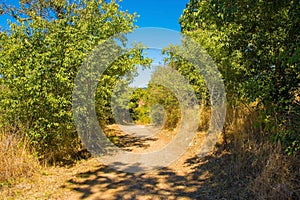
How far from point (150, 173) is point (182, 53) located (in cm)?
456

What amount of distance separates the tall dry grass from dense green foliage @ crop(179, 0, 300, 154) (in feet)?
14.1

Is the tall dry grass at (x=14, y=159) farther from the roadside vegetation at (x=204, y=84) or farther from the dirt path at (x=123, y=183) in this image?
the dirt path at (x=123, y=183)

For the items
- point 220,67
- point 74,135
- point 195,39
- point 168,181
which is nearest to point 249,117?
point 220,67

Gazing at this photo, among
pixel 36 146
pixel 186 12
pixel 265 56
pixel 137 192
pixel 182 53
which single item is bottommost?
pixel 137 192

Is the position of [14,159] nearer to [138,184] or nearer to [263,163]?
[138,184]

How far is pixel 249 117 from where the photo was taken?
5.93 m

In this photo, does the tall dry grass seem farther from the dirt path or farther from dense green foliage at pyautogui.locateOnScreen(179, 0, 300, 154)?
dense green foliage at pyautogui.locateOnScreen(179, 0, 300, 154)

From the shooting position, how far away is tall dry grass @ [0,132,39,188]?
5000 mm

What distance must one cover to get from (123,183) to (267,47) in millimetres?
3730

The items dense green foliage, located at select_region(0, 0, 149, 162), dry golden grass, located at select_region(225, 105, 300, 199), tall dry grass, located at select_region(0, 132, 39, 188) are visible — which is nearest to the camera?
dry golden grass, located at select_region(225, 105, 300, 199)

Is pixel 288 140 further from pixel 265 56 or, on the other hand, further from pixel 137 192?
pixel 137 192

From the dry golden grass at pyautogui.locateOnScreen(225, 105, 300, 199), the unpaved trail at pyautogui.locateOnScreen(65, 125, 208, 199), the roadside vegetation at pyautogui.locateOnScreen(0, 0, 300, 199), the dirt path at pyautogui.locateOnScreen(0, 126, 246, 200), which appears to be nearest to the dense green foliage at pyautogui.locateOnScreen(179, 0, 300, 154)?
the roadside vegetation at pyautogui.locateOnScreen(0, 0, 300, 199)

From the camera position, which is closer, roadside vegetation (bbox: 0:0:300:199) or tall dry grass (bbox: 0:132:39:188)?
roadside vegetation (bbox: 0:0:300:199)

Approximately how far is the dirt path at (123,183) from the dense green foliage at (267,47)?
5.59 ft
